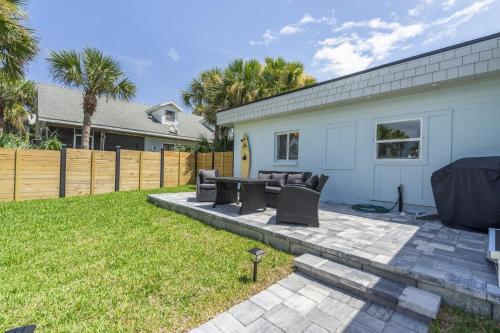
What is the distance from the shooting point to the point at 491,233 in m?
3.26

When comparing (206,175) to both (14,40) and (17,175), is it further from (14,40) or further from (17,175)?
(17,175)

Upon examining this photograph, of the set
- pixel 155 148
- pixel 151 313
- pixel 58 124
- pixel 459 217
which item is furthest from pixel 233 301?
pixel 155 148

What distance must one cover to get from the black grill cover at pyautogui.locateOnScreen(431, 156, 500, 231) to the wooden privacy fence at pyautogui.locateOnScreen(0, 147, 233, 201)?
26.4 feet

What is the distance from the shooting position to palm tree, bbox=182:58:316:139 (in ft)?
40.0

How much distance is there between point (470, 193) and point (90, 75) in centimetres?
1185

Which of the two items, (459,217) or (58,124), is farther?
(58,124)

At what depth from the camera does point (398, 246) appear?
3.29m

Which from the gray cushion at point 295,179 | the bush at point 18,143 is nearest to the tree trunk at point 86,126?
the bush at point 18,143

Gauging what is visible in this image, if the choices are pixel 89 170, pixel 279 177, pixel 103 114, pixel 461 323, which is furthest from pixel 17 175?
pixel 461 323

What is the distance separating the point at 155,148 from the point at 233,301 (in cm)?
1544

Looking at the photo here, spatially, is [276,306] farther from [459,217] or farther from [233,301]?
[459,217]

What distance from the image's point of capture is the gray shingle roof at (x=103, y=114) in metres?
12.6

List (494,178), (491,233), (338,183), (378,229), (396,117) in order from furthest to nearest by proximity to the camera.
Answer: (338,183) < (396,117) < (378,229) < (494,178) < (491,233)

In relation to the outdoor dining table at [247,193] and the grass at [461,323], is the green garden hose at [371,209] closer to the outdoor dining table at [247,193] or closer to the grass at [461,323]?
the outdoor dining table at [247,193]
